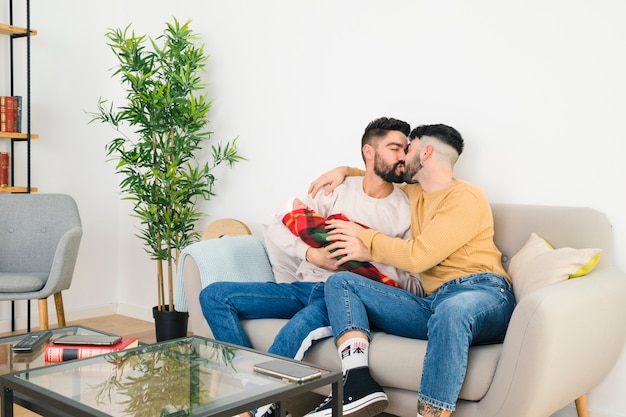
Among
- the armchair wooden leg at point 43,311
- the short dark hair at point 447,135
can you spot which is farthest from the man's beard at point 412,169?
the armchair wooden leg at point 43,311

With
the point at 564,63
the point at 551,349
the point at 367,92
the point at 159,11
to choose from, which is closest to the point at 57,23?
Result: the point at 159,11

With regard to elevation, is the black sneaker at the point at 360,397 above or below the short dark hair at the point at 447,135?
below

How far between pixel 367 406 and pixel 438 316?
0.35 metres

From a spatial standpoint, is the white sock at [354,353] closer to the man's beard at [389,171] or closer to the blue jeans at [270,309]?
the blue jeans at [270,309]

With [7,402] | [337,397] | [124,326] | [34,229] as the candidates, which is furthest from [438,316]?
[124,326]

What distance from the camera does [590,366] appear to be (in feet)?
7.31

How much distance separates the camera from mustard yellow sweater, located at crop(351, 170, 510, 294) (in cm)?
243

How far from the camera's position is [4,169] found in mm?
4035

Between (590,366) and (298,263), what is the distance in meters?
1.27

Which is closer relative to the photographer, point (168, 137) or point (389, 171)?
point (389, 171)

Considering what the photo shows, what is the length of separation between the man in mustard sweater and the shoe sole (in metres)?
0.01

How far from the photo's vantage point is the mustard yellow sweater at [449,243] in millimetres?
2432

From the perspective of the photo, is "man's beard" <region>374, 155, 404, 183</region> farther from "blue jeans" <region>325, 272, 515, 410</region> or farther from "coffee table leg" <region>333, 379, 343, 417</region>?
"coffee table leg" <region>333, 379, 343, 417</region>

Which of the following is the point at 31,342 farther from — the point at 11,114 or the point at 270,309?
the point at 11,114
